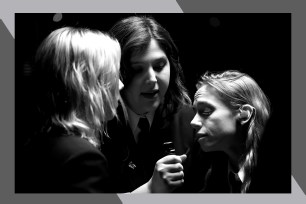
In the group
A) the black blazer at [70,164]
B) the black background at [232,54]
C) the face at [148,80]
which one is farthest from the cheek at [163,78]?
the black blazer at [70,164]

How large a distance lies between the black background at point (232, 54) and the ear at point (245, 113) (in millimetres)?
126

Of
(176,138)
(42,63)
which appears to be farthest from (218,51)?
(42,63)

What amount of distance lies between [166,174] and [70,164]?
727 millimetres

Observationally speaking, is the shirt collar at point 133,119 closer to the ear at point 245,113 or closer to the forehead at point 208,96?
the forehead at point 208,96

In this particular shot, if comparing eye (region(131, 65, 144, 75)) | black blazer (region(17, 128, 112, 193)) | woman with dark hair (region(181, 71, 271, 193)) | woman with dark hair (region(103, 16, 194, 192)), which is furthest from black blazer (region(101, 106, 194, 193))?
black blazer (region(17, 128, 112, 193))

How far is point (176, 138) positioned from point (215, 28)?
24.7 inches

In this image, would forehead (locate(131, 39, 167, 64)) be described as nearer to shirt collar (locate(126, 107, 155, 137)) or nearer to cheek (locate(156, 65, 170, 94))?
cheek (locate(156, 65, 170, 94))

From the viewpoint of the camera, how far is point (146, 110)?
2703 millimetres

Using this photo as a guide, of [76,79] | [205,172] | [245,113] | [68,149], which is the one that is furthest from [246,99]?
[68,149]

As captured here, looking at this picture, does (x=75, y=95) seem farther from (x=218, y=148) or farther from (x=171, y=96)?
(x=218, y=148)

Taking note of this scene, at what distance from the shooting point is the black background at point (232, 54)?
8.91 feet

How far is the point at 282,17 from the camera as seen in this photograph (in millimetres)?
2805

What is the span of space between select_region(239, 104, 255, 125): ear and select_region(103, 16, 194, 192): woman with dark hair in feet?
0.84

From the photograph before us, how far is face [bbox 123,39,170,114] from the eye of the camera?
2.67 m
